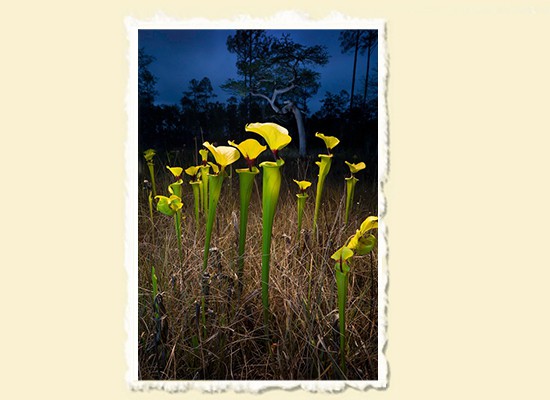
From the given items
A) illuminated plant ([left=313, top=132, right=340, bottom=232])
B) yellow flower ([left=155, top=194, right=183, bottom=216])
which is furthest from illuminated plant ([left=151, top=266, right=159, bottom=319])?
illuminated plant ([left=313, top=132, right=340, bottom=232])

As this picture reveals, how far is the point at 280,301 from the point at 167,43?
4.27 ft

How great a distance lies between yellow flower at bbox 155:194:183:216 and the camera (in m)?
2.48

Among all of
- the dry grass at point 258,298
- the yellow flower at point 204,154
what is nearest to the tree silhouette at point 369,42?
the dry grass at point 258,298

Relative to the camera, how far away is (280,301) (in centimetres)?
249

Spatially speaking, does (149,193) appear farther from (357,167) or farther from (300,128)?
(357,167)

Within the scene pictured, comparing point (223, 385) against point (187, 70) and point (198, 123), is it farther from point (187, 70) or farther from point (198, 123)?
point (187, 70)

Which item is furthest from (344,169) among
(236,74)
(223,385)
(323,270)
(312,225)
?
(223,385)

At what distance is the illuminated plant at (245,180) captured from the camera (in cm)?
234

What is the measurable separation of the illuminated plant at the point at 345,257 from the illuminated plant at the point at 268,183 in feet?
1.00

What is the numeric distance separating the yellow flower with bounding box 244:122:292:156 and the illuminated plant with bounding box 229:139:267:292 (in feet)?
0.17

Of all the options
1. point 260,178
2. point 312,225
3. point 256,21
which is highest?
point 256,21

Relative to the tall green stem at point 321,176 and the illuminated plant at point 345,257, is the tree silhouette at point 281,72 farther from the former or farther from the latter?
the illuminated plant at point 345,257

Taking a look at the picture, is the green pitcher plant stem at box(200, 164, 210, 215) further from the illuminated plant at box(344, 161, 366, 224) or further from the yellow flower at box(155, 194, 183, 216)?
the illuminated plant at box(344, 161, 366, 224)

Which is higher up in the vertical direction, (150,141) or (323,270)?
(150,141)
